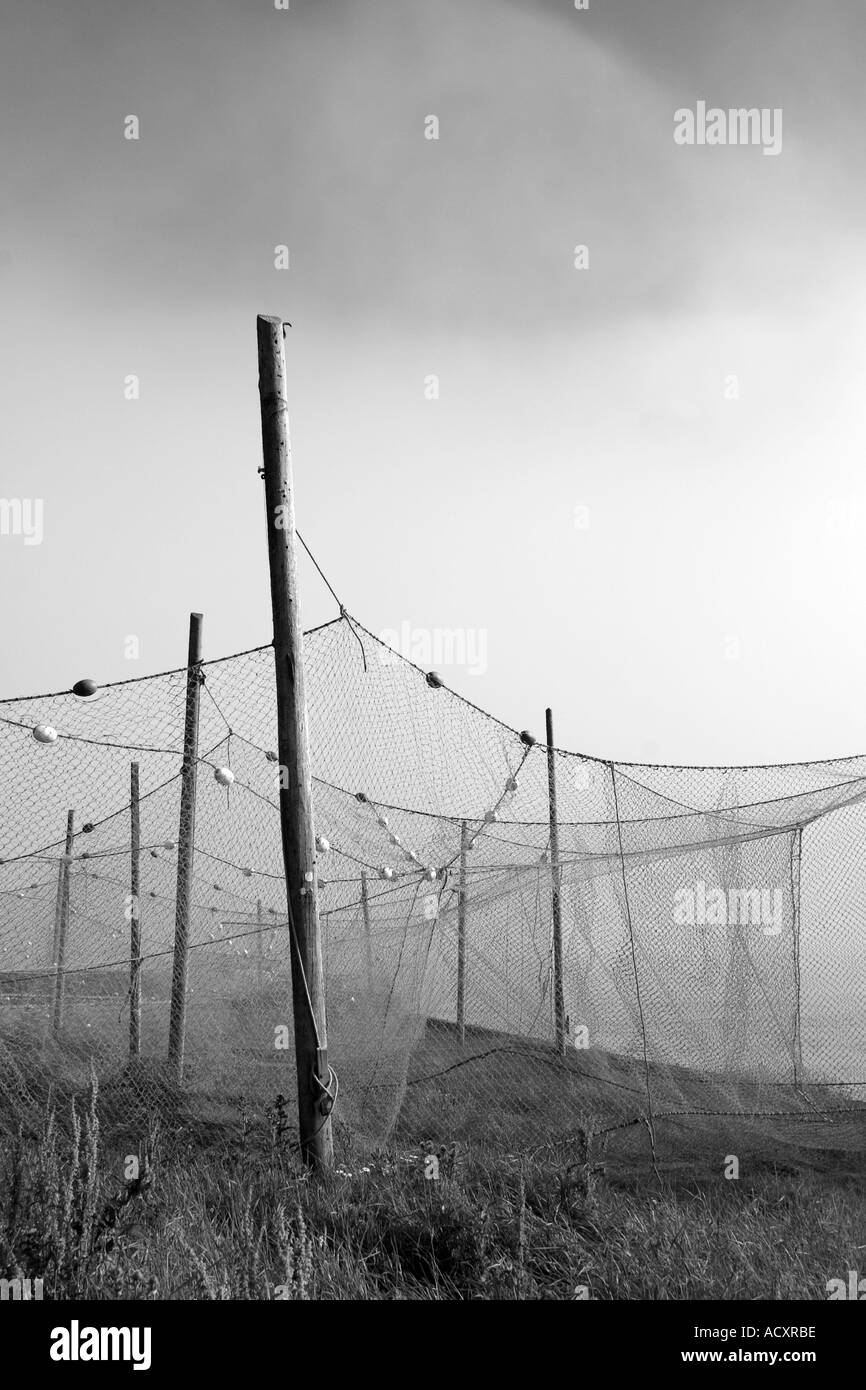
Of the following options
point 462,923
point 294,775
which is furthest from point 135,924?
point 294,775

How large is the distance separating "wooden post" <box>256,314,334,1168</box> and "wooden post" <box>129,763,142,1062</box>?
7.27 ft

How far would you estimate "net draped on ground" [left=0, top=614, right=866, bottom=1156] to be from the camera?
7.01 m

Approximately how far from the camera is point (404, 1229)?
4547 mm

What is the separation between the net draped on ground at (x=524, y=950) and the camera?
701 cm

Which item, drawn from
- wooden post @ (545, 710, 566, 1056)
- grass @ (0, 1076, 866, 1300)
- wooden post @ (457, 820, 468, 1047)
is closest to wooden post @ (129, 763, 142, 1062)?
wooden post @ (457, 820, 468, 1047)

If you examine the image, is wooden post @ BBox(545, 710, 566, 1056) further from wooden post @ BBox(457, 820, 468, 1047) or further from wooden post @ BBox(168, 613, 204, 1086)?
wooden post @ BBox(168, 613, 204, 1086)

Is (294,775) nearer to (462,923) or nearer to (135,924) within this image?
(462,923)

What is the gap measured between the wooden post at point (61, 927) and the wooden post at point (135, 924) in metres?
0.62

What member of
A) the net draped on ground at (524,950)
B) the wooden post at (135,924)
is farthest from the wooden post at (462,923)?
the wooden post at (135,924)

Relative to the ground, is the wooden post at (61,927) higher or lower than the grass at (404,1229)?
higher

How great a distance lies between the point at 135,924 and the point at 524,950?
3807 mm

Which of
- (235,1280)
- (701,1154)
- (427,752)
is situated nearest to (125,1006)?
(427,752)

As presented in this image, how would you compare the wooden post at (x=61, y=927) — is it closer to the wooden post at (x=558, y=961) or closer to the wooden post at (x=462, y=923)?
the wooden post at (x=462, y=923)
